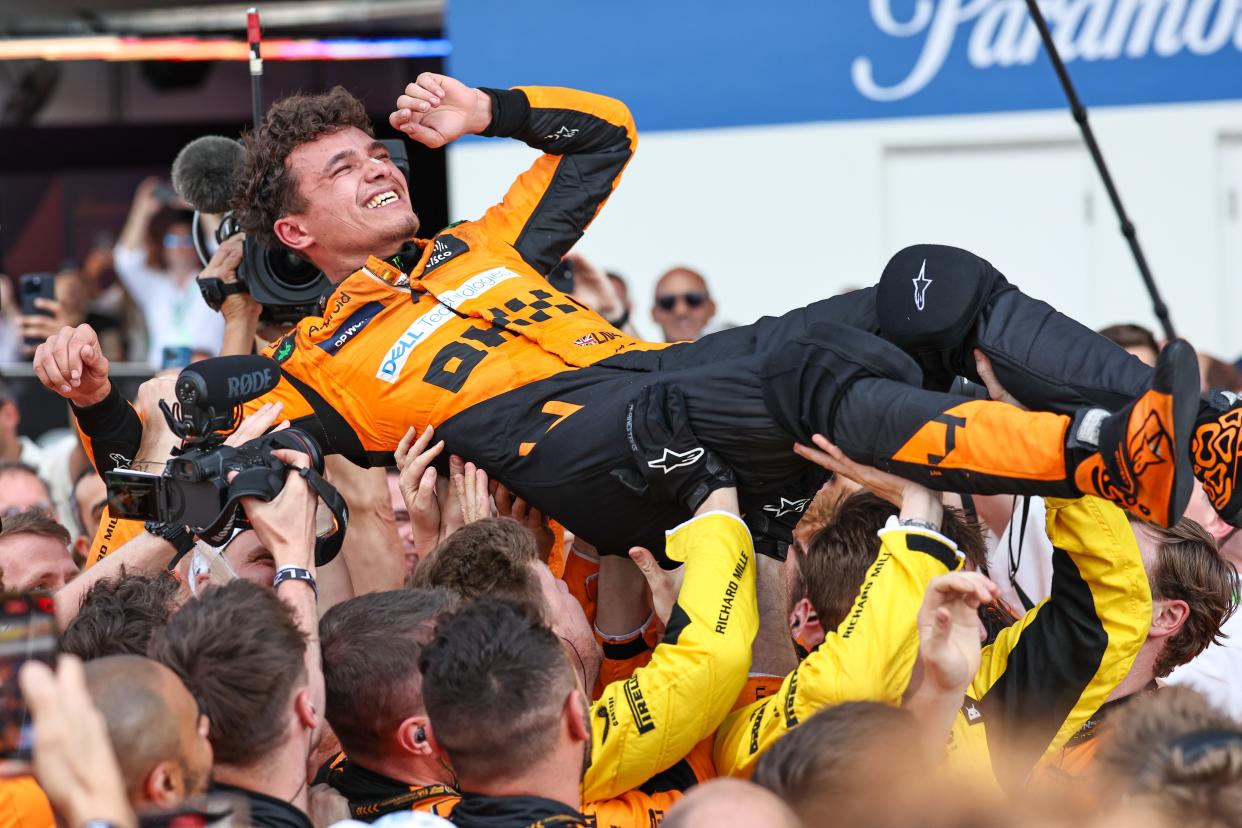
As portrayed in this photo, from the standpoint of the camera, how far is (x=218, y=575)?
10.7ft

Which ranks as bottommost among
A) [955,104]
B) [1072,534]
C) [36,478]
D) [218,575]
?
[36,478]

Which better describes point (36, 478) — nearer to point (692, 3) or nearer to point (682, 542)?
point (682, 542)

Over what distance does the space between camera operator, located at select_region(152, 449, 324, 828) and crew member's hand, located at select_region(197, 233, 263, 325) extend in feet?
6.73

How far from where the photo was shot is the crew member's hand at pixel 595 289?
5.87 metres

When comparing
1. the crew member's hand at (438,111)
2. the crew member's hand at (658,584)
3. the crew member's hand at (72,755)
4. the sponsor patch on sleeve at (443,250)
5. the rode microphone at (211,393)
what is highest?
the crew member's hand at (438,111)

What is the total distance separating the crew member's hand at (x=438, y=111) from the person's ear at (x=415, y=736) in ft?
5.40

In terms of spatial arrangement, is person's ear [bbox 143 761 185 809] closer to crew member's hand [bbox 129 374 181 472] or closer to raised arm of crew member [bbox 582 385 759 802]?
raised arm of crew member [bbox 582 385 759 802]

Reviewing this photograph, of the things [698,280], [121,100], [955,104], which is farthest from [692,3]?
[121,100]

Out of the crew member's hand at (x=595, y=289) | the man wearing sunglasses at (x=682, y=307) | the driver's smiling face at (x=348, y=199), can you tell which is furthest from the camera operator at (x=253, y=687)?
the man wearing sunglasses at (x=682, y=307)

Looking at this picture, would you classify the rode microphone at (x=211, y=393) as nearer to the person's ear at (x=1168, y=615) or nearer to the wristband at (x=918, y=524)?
the wristband at (x=918, y=524)

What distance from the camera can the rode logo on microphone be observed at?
3129 millimetres

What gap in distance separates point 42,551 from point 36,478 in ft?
5.10

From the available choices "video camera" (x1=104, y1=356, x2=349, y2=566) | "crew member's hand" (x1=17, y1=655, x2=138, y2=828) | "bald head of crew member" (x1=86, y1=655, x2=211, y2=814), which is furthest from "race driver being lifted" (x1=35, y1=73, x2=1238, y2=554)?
"crew member's hand" (x1=17, y1=655, x2=138, y2=828)

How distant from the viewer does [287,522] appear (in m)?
2.91
